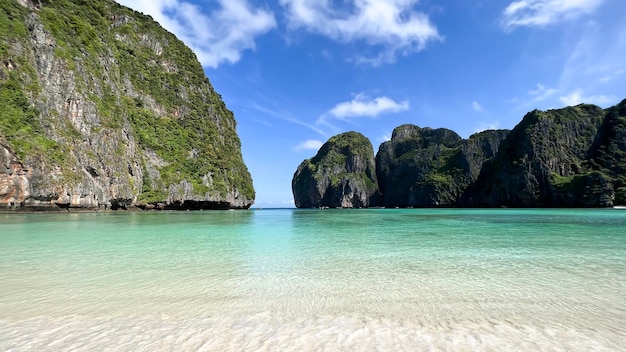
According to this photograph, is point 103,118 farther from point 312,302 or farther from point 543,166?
point 543,166

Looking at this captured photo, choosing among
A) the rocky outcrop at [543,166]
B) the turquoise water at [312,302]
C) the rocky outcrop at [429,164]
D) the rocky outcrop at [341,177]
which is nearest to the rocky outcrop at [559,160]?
the rocky outcrop at [543,166]

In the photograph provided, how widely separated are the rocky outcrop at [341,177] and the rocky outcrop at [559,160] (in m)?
62.0

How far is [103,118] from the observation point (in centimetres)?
4381

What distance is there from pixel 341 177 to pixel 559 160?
9081 centimetres

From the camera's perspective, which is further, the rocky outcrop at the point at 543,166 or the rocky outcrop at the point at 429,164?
the rocky outcrop at the point at 429,164

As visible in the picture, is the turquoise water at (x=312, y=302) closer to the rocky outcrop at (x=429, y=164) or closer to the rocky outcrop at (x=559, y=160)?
the rocky outcrop at (x=559, y=160)

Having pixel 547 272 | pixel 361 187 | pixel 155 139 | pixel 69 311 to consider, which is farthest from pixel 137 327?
pixel 361 187

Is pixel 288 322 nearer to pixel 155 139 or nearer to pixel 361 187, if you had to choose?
pixel 155 139

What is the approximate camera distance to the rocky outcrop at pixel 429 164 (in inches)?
5763

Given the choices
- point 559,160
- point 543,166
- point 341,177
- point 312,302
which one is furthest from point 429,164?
point 312,302

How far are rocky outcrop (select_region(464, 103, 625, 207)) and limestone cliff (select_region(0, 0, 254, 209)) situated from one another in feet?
275

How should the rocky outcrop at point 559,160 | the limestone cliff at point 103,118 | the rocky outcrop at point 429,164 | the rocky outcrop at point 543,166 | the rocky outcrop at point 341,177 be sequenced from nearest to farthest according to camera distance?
1. the limestone cliff at point 103,118
2. the rocky outcrop at point 543,166
3. the rocky outcrop at point 559,160
4. the rocky outcrop at point 429,164
5. the rocky outcrop at point 341,177

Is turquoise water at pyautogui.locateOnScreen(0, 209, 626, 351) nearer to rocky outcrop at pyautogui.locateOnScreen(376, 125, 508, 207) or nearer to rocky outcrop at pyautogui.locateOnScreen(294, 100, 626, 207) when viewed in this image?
rocky outcrop at pyautogui.locateOnScreen(294, 100, 626, 207)

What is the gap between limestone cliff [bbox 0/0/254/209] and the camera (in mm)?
32969
